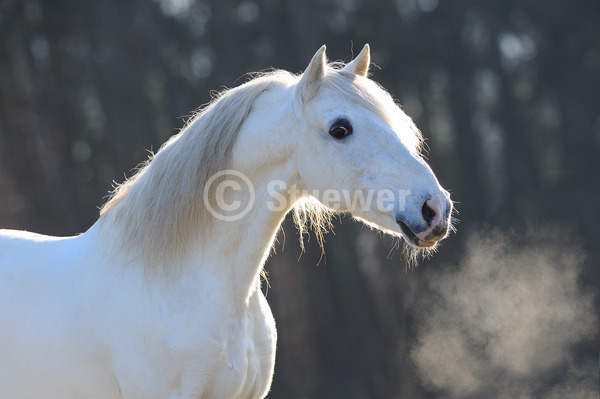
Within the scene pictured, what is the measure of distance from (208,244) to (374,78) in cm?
965

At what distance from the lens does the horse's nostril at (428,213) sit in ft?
8.04

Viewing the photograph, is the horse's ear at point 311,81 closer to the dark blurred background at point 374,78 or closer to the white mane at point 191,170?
the white mane at point 191,170

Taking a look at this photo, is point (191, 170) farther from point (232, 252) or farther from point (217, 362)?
point (217, 362)

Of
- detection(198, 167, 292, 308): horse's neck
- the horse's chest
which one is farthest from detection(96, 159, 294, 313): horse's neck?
the horse's chest

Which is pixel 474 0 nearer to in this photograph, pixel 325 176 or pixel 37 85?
pixel 37 85

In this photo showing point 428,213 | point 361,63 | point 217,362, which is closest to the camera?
point 428,213

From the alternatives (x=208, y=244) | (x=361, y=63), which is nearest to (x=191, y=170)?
(x=208, y=244)

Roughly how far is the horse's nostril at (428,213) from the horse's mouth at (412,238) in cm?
8

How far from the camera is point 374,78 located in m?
12.0

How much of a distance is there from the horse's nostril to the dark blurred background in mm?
8507

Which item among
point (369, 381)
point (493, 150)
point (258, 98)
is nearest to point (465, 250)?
point (369, 381)

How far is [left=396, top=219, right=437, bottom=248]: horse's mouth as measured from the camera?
2.50m

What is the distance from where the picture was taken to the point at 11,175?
12.1m

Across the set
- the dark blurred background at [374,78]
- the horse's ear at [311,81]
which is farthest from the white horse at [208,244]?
the dark blurred background at [374,78]
